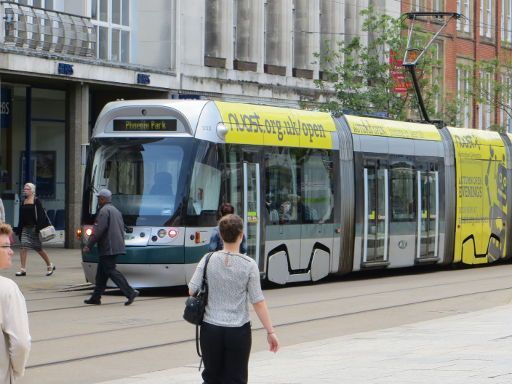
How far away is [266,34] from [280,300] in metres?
22.1

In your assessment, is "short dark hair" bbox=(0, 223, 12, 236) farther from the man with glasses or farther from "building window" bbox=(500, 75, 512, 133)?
"building window" bbox=(500, 75, 512, 133)

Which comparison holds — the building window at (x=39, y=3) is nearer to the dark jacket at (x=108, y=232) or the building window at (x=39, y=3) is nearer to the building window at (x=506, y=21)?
the dark jacket at (x=108, y=232)

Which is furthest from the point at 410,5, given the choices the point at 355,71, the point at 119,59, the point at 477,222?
the point at 477,222

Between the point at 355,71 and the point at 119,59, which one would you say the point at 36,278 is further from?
the point at 355,71

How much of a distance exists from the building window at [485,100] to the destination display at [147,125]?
32.0 m

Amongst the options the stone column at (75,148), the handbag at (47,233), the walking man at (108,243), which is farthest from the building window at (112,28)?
the walking man at (108,243)

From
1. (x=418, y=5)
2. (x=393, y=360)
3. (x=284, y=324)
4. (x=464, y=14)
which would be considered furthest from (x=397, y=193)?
(x=464, y=14)

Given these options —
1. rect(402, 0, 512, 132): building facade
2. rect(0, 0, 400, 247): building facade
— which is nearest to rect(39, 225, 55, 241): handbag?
rect(0, 0, 400, 247): building facade

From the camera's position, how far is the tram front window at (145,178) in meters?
21.0

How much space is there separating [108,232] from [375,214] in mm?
8082

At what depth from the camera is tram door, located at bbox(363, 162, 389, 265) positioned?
26.0m

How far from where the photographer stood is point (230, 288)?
894cm

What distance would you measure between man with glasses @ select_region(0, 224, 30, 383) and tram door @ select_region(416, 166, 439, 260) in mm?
21776

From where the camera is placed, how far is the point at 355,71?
40906 mm
